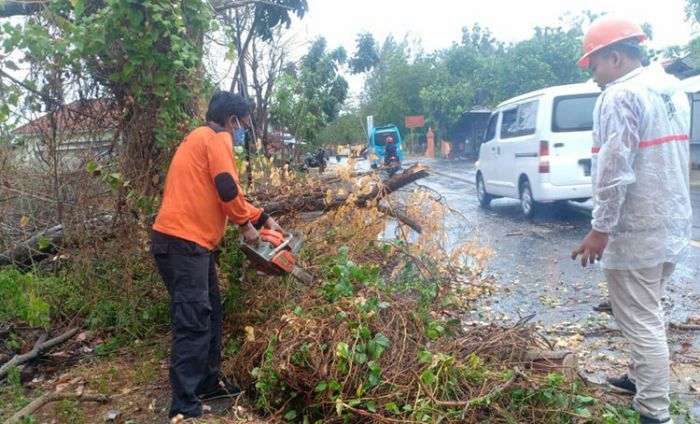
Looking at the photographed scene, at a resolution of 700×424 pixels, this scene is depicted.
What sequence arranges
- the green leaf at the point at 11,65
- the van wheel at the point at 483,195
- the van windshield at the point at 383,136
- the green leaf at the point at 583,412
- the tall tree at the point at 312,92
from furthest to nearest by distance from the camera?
the van windshield at the point at 383,136
the tall tree at the point at 312,92
the van wheel at the point at 483,195
the green leaf at the point at 11,65
the green leaf at the point at 583,412

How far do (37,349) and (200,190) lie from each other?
6.06 ft

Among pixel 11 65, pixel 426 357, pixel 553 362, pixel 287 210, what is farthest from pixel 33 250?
pixel 553 362

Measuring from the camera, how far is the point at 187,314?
3209mm

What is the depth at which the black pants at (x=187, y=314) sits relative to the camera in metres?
3.15

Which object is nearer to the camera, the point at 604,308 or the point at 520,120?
the point at 604,308

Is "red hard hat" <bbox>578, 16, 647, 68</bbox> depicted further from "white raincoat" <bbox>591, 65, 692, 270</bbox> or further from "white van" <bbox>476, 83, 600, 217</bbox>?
"white van" <bbox>476, 83, 600, 217</bbox>

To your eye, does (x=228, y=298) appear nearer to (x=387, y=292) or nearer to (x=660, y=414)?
(x=387, y=292)

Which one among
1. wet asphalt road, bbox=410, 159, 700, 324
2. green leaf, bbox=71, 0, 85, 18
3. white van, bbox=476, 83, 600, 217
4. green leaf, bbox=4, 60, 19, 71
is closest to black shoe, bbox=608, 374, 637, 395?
wet asphalt road, bbox=410, 159, 700, 324

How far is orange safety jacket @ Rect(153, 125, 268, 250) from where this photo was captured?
321 cm

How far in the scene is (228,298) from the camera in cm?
408

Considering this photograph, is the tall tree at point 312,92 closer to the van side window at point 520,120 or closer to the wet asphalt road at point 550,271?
the van side window at point 520,120

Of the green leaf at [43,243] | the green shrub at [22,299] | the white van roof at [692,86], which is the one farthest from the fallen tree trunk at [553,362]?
the white van roof at [692,86]

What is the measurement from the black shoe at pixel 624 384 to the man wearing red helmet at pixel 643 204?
0.85 feet

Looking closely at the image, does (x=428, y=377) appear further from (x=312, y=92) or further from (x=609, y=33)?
(x=312, y=92)
